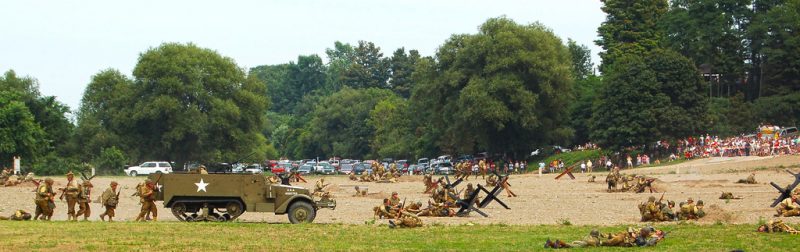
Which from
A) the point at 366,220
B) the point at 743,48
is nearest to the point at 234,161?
the point at 743,48

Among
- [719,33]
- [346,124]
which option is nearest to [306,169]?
[719,33]

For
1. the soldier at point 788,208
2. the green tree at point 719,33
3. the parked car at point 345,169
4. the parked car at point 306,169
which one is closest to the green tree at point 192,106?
the parked car at point 306,169

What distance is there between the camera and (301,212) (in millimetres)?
35656

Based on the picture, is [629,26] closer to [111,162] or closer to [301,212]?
[111,162]

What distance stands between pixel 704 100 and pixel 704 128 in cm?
216

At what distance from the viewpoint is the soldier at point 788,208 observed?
36344 millimetres

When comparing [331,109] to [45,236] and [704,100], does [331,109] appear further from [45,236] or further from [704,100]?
[45,236]

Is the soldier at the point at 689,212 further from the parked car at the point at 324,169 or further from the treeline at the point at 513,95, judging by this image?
the parked car at the point at 324,169

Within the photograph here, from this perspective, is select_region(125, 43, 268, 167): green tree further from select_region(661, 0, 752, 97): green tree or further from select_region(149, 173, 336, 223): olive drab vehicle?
select_region(149, 173, 336, 223): olive drab vehicle

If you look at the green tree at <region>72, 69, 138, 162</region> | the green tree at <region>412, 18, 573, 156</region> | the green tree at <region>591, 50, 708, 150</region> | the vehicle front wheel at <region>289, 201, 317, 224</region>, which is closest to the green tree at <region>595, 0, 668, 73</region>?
the green tree at <region>412, 18, 573, 156</region>

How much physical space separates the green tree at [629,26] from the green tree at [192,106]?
3397 cm

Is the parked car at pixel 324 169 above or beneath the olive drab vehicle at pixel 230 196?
above

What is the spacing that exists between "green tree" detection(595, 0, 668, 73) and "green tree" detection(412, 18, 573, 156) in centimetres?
1628

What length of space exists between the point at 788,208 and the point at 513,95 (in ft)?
200
